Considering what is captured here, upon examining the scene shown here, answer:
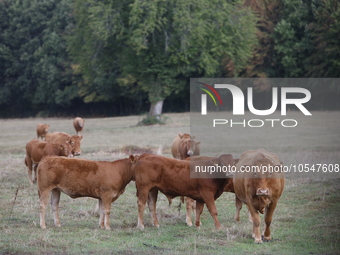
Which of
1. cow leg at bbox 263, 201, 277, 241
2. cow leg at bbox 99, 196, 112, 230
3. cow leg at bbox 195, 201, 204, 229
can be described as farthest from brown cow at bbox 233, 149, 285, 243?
cow leg at bbox 99, 196, 112, 230

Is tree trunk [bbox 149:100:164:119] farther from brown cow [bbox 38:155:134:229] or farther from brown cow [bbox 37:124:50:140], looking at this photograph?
brown cow [bbox 38:155:134:229]

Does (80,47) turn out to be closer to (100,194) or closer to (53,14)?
(53,14)

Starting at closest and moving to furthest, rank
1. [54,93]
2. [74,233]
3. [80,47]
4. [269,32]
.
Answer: [74,233], [80,47], [269,32], [54,93]

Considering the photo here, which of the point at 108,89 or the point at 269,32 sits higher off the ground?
the point at 269,32

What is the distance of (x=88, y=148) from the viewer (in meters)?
23.8

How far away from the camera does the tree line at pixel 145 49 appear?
A: 39875mm

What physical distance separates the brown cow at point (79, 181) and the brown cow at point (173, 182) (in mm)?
393

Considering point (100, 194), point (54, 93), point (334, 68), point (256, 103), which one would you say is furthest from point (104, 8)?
point (100, 194)

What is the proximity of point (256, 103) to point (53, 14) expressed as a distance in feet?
82.2

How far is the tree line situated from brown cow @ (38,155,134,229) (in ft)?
91.6

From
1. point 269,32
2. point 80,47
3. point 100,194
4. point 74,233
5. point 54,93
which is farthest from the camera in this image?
point 54,93

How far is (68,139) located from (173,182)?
770 cm

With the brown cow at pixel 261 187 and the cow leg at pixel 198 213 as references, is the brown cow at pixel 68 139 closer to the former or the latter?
the cow leg at pixel 198 213

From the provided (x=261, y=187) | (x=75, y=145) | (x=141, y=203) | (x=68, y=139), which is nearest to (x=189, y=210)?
(x=141, y=203)
